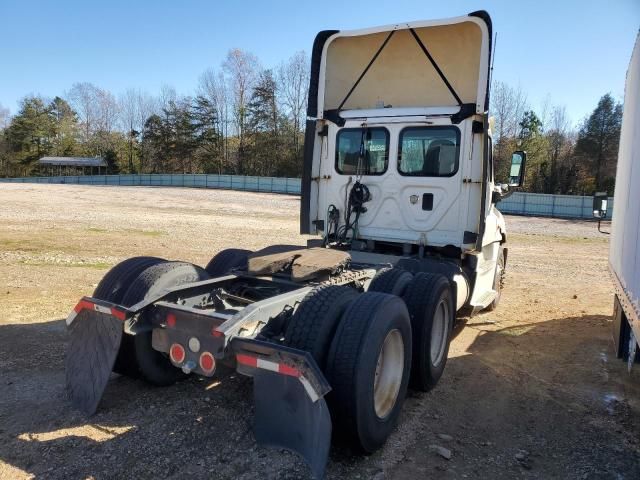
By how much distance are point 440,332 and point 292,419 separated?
8.33 feet

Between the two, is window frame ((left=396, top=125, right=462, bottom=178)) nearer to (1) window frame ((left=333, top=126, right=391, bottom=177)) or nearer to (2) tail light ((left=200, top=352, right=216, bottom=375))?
(1) window frame ((left=333, top=126, right=391, bottom=177))

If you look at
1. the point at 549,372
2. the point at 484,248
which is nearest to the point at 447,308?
the point at 549,372

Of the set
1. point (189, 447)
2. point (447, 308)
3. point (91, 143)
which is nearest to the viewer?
point (189, 447)

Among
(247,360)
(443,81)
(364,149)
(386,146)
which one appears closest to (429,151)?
(386,146)

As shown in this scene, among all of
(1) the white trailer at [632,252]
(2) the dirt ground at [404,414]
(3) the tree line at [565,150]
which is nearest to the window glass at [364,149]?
(2) the dirt ground at [404,414]

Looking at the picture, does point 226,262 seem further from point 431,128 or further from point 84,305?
point 431,128

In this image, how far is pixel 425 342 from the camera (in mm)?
4586

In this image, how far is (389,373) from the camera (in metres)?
3.92

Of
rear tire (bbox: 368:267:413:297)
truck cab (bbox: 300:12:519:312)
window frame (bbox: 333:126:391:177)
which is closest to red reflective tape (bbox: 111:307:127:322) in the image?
rear tire (bbox: 368:267:413:297)

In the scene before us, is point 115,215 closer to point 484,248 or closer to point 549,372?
point 484,248

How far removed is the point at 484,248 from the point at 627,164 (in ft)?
6.65

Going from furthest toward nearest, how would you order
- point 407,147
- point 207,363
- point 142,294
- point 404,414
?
point 407,147 < point 404,414 < point 142,294 < point 207,363

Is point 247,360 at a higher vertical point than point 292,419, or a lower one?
higher

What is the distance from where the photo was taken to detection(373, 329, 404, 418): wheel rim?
12.3 ft
